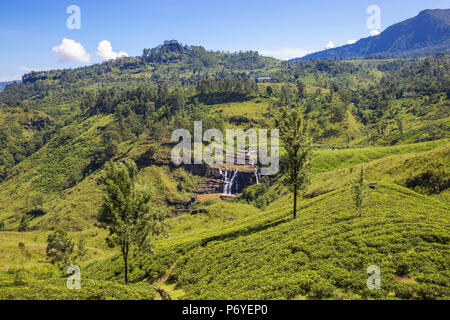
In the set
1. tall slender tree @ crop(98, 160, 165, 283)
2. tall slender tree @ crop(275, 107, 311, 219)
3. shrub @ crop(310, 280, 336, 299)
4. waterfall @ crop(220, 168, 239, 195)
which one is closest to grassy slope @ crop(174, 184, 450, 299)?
shrub @ crop(310, 280, 336, 299)

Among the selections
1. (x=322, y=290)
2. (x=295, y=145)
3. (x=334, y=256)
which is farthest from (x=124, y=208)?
(x=295, y=145)

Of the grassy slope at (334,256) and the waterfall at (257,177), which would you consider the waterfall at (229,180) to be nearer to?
the waterfall at (257,177)

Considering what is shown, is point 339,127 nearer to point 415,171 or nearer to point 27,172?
point 415,171

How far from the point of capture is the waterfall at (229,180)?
455 ft

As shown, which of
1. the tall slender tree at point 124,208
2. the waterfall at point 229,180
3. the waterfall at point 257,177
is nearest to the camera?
the tall slender tree at point 124,208

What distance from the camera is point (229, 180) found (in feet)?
462

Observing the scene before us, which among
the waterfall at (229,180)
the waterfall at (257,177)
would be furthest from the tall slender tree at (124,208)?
the waterfall at (257,177)

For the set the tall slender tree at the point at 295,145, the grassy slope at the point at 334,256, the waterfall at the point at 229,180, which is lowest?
the waterfall at the point at 229,180

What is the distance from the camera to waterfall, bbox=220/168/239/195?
139 m

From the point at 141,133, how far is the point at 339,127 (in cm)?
15266

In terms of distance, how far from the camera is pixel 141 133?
18800cm

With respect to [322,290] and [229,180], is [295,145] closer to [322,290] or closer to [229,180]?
[322,290]

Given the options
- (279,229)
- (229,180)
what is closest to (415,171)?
(279,229)

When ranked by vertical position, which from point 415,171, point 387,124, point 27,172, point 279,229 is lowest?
point 27,172
